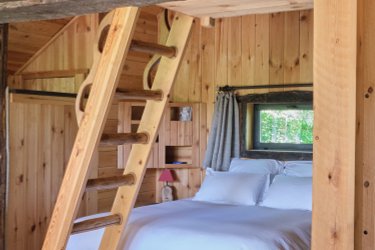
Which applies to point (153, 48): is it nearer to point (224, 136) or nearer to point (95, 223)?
point (95, 223)

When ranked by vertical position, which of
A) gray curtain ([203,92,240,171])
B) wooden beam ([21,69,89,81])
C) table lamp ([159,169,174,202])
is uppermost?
wooden beam ([21,69,89,81])

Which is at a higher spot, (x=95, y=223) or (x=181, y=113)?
(x=181, y=113)

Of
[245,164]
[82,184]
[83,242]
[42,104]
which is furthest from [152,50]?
[245,164]

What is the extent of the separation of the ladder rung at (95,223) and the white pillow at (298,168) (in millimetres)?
2130

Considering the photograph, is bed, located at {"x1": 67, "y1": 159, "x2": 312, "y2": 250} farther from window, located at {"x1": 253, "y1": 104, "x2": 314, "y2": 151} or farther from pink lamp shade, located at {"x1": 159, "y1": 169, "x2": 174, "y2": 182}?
pink lamp shade, located at {"x1": 159, "y1": 169, "x2": 174, "y2": 182}

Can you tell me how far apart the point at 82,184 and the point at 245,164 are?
260 cm

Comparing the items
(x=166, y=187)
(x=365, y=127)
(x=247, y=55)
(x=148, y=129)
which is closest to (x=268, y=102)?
(x=247, y=55)

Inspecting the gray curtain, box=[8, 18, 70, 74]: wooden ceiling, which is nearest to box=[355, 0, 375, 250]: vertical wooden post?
the gray curtain

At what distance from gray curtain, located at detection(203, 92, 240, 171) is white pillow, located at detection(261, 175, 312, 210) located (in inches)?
31.4

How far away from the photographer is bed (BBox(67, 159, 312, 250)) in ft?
10.2

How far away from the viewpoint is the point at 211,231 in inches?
126

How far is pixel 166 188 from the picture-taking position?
5570mm

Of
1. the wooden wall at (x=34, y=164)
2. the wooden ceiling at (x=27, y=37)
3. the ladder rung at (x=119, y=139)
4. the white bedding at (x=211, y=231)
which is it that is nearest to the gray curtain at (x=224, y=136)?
the white bedding at (x=211, y=231)

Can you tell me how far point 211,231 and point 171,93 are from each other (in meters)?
1.85
